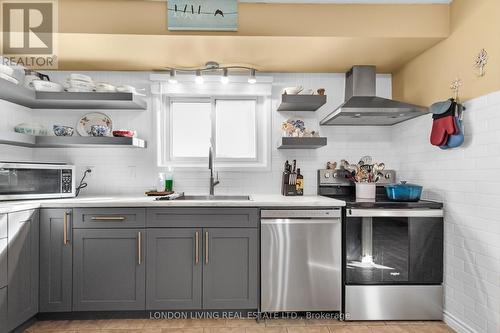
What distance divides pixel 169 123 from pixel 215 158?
0.61m

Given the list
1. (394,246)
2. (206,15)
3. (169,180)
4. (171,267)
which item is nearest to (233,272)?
(171,267)

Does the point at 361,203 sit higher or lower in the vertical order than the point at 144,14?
lower

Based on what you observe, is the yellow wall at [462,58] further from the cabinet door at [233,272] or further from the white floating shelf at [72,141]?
the white floating shelf at [72,141]

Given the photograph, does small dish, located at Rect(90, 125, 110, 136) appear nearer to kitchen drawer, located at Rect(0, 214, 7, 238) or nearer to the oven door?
kitchen drawer, located at Rect(0, 214, 7, 238)

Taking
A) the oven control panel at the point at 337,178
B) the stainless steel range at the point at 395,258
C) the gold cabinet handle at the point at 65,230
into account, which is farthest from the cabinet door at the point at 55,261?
the oven control panel at the point at 337,178

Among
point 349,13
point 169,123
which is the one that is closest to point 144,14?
point 169,123

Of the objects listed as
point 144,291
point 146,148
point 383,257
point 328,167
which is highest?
point 146,148

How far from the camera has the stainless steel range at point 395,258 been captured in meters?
2.39

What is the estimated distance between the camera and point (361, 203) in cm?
241

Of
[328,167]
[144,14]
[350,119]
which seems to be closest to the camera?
[144,14]

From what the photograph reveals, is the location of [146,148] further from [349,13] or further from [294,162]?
[349,13]

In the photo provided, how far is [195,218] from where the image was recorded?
2.40 meters

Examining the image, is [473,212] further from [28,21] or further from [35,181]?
[28,21]

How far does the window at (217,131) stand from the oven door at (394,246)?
1.20 metres
